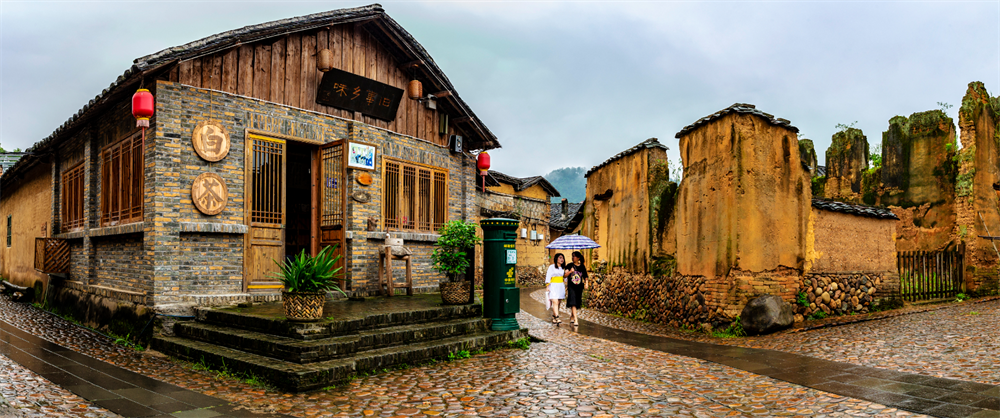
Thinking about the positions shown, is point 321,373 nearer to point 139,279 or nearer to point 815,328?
point 139,279

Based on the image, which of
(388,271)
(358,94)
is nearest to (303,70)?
(358,94)

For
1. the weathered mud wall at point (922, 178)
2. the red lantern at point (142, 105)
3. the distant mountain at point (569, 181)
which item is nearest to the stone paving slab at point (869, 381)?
the red lantern at point (142, 105)

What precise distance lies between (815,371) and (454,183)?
8674 mm

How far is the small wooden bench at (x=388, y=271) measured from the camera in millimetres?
10992

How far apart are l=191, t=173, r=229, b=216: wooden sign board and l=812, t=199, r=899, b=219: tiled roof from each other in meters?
11.0

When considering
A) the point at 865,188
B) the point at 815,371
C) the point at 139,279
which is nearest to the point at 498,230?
the point at 815,371

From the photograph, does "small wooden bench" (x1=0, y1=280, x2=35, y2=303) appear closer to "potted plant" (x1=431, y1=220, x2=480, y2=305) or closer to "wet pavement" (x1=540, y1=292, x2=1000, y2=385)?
"potted plant" (x1=431, y1=220, x2=480, y2=305)

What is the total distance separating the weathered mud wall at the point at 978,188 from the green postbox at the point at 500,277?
13.0m

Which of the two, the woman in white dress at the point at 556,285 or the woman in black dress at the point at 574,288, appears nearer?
the woman in black dress at the point at 574,288

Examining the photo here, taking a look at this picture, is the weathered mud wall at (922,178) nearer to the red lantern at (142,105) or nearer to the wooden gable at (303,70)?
the wooden gable at (303,70)

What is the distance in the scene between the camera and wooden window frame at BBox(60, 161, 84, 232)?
12.3 meters

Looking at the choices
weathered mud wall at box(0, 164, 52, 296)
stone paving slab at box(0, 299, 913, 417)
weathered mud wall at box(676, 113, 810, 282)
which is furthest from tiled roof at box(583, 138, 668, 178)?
weathered mud wall at box(0, 164, 52, 296)

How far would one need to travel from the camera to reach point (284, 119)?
10.5 metres

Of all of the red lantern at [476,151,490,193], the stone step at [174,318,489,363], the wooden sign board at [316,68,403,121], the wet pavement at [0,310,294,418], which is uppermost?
the wooden sign board at [316,68,403,121]
